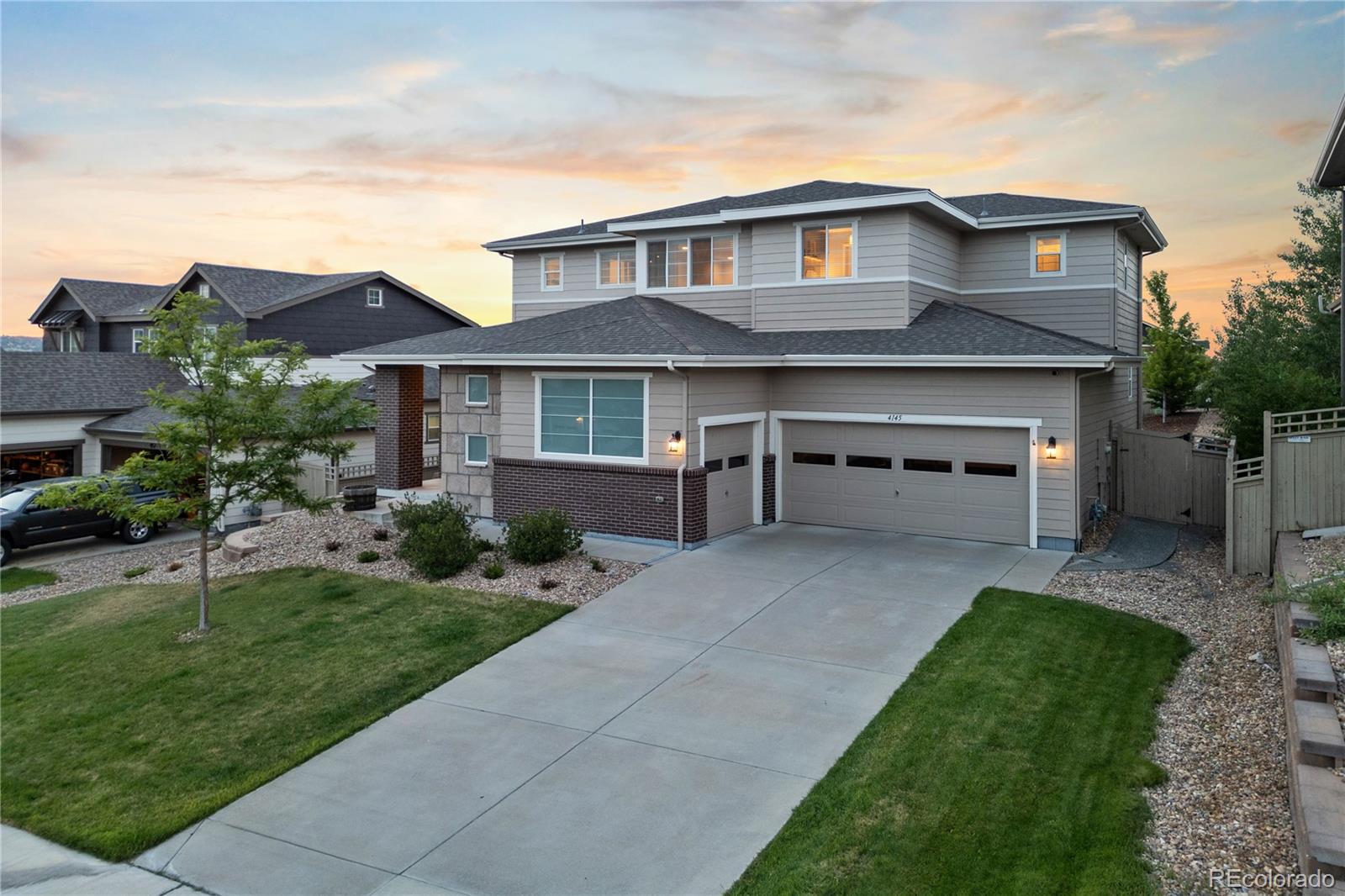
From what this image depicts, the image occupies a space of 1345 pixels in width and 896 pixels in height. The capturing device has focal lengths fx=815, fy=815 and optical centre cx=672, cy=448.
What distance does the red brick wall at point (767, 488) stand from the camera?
16656mm

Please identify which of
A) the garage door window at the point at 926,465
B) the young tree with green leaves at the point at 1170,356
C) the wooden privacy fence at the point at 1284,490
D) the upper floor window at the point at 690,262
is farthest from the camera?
the young tree with green leaves at the point at 1170,356

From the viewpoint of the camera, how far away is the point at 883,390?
15523 mm

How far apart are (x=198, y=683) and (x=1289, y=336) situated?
22723 mm

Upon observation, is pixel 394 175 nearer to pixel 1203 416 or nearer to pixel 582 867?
pixel 582 867

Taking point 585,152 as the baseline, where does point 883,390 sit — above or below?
below

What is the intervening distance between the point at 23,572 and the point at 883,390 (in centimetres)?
1808

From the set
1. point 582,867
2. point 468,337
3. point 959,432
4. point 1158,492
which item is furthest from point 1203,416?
point 582,867

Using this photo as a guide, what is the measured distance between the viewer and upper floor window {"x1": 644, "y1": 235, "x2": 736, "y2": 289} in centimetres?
1844

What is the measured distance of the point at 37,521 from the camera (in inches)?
724

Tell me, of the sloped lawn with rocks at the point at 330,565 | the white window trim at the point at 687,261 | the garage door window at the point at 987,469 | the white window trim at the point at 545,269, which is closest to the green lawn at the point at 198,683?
the sloped lawn with rocks at the point at 330,565

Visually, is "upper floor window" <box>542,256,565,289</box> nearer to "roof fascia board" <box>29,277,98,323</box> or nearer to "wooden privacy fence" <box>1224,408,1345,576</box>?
"wooden privacy fence" <box>1224,408,1345,576</box>

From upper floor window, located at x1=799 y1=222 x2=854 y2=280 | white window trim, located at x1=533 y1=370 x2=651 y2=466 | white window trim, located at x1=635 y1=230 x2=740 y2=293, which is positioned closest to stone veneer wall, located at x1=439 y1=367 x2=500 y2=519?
white window trim, located at x1=533 y1=370 x2=651 y2=466

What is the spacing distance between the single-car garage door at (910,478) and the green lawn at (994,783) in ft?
17.9

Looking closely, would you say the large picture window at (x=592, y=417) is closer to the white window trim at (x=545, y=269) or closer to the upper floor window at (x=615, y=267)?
the upper floor window at (x=615, y=267)
